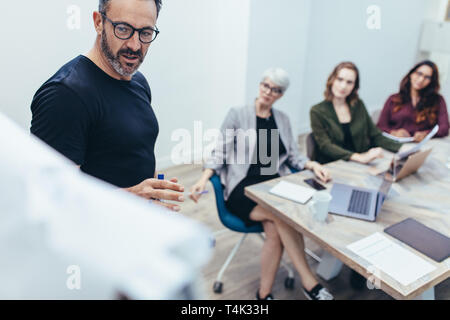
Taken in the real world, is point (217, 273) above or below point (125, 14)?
below

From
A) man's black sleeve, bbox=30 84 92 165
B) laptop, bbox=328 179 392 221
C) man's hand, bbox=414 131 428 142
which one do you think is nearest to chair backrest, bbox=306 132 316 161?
laptop, bbox=328 179 392 221

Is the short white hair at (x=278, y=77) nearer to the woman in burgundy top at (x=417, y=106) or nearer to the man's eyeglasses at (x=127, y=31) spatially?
the man's eyeglasses at (x=127, y=31)

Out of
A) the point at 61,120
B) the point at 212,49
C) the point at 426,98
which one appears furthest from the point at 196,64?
the point at 61,120

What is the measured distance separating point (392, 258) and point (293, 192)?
60cm

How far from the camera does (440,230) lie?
166 centimetres

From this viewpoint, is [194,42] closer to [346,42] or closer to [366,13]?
[346,42]

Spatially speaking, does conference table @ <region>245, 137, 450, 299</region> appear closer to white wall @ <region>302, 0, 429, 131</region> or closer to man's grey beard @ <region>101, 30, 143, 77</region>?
man's grey beard @ <region>101, 30, 143, 77</region>


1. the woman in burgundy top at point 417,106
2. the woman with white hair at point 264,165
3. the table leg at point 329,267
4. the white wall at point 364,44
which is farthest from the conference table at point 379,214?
the white wall at point 364,44

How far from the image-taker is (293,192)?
1.94m

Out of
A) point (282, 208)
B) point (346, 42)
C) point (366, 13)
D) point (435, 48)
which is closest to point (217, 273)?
point (282, 208)

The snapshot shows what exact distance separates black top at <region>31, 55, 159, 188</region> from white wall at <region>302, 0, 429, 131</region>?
3.47 m

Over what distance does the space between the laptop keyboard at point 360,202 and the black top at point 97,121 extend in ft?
3.14
